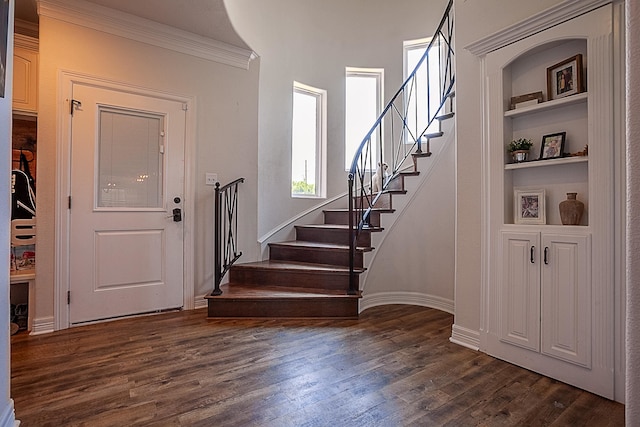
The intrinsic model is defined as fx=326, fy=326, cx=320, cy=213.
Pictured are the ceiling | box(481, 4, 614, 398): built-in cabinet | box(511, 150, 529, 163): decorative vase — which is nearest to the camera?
box(481, 4, 614, 398): built-in cabinet

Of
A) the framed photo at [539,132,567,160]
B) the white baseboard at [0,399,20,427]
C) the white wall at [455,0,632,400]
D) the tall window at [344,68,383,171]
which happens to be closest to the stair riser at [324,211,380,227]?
the tall window at [344,68,383,171]

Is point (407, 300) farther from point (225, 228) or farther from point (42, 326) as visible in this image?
point (42, 326)

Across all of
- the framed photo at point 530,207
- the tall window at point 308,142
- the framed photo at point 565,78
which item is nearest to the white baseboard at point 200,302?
the tall window at point 308,142

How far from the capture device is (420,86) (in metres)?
4.65

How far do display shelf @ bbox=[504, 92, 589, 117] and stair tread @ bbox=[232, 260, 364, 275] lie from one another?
1798 millimetres

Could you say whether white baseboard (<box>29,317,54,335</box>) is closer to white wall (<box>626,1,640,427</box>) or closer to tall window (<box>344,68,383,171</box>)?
white wall (<box>626,1,640,427</box>)

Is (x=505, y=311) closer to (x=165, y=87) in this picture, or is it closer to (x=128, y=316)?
(x=128, y=316)

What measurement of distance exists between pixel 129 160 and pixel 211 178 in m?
0.75

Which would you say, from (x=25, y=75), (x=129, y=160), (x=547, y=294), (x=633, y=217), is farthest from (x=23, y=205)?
(x=547, y=294)

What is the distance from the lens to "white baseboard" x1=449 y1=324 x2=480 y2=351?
92.8 inches

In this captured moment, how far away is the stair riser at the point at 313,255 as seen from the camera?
11.1 feet

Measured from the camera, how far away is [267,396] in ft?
5.70

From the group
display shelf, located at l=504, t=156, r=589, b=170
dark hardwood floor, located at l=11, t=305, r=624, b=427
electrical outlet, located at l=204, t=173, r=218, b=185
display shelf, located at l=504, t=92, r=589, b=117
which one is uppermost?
display shelf, located at l=504, t=92, r=589, b=117

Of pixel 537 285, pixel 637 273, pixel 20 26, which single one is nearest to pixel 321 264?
pixel 537 285
